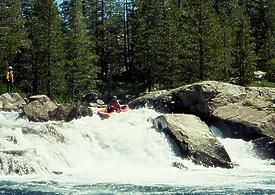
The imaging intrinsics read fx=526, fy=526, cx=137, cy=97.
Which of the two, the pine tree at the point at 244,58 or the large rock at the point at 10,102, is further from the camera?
the pine tree at the point at 244,58

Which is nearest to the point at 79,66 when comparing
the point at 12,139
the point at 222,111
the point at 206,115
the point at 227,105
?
the point at 206,115

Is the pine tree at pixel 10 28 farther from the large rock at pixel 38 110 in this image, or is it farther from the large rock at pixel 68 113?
the large rock at pixel 68 113

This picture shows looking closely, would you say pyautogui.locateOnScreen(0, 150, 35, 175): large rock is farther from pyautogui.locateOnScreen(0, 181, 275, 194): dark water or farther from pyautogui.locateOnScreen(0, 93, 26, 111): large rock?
pyautogui.locateOnScreen(0, 93, 26, 111): large rock

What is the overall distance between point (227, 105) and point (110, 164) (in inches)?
385

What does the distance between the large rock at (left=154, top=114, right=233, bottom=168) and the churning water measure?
497 millimetres

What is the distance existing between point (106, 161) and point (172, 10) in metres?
32.1

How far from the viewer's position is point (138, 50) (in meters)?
56.8

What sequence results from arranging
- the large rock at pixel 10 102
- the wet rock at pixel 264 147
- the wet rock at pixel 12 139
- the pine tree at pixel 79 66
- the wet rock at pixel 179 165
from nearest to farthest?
1. the wet rock at pixel 12 139
2. the wet rock at pixel 179 165
3. the wet rock at pixel 264 147
4. the large rock at pixel 10 102
5. the pine tree at pixel 79 66

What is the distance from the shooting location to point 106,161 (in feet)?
79.8

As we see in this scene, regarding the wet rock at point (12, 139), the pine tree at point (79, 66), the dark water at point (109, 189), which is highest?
the pine tree at point (79, 66)

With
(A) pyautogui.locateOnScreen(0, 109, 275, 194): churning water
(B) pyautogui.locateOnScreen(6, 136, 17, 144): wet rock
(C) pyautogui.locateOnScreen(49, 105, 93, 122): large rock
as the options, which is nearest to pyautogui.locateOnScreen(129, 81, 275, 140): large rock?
(A) pyautogui.locateOnScreen(0, 109, 275, 194): churning water

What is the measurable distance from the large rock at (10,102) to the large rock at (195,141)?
14892mm

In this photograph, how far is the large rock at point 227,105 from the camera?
92.6 ft

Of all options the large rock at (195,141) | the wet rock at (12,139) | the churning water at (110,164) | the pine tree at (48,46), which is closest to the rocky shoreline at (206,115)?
the large rock at (195,141)
